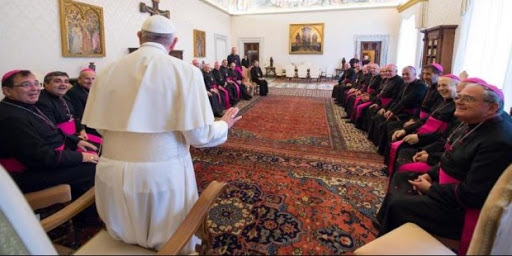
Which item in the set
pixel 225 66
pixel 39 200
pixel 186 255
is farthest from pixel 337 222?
pixel 225 66

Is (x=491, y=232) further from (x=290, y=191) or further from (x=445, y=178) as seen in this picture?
(x=290, y=191)

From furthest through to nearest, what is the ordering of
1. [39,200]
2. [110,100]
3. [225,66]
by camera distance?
[225,66] → [39,200] → [110,100]

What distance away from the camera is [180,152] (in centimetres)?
160

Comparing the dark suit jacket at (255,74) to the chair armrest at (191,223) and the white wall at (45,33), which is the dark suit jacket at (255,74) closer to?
the white wall at (45,33)

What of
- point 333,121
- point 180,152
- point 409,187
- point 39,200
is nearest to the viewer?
point 180,152

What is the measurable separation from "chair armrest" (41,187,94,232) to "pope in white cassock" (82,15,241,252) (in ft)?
0.63

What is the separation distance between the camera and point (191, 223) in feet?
4.71

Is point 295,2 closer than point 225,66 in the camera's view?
No

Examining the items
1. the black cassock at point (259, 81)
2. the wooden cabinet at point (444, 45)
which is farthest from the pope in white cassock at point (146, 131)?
the black cassock at point (259, 81)

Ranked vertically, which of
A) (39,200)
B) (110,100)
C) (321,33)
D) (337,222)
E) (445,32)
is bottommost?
(337,222)

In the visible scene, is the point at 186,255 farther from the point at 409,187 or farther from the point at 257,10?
the point at 257,10

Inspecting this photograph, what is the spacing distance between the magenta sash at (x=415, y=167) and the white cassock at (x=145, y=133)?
6.77ft

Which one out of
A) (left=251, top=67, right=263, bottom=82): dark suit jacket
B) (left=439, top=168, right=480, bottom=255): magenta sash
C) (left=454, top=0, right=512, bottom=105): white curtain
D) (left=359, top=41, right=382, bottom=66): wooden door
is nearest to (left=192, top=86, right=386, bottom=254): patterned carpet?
(left=439, top=168, right=480, bottom=255): magenta sash

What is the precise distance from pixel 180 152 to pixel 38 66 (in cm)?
572
